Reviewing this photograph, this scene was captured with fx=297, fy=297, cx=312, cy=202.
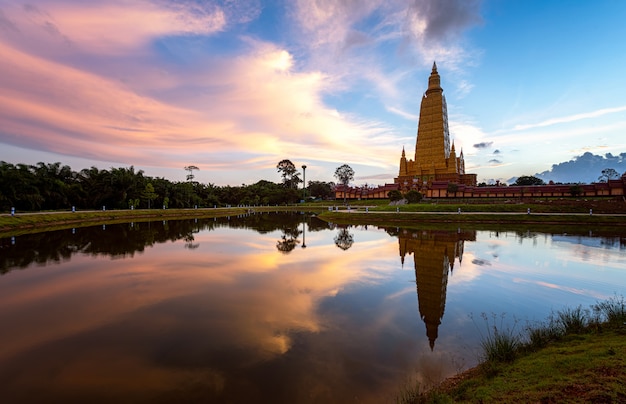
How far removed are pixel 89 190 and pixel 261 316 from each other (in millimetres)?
53294

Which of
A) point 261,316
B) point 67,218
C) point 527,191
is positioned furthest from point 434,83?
point 261,316

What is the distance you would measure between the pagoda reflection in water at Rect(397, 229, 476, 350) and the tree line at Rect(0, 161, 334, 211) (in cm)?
4391


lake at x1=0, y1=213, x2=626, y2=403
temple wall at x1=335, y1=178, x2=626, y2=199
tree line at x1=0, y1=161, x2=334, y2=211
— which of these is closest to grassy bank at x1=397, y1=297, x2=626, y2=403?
lake at x1=0, y1=213, x2=626, y2=403

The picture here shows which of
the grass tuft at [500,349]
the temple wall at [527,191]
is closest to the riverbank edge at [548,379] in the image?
the grass tuft at [500,349]

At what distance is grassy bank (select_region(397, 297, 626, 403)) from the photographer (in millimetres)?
3980

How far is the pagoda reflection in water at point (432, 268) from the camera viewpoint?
820 centimetres

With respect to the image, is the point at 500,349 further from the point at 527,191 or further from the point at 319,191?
the point at 319,191

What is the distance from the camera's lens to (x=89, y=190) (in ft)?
158

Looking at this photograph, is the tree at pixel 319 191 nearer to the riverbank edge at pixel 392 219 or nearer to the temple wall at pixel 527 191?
the temple wall at pixel 527 191

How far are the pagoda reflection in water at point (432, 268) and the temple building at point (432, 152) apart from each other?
168ft

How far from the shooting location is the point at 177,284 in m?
10.7

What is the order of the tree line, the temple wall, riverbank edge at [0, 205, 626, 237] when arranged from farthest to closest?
1. the temple wall
2. the tree line
3. riverbank edge at [0, 205, 626, 237]

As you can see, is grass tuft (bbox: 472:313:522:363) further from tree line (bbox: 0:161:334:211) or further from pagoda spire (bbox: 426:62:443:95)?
pagoda spire (bbox: 426:62:443:95)

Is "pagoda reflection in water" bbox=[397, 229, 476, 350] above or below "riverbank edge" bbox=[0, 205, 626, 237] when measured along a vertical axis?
below
